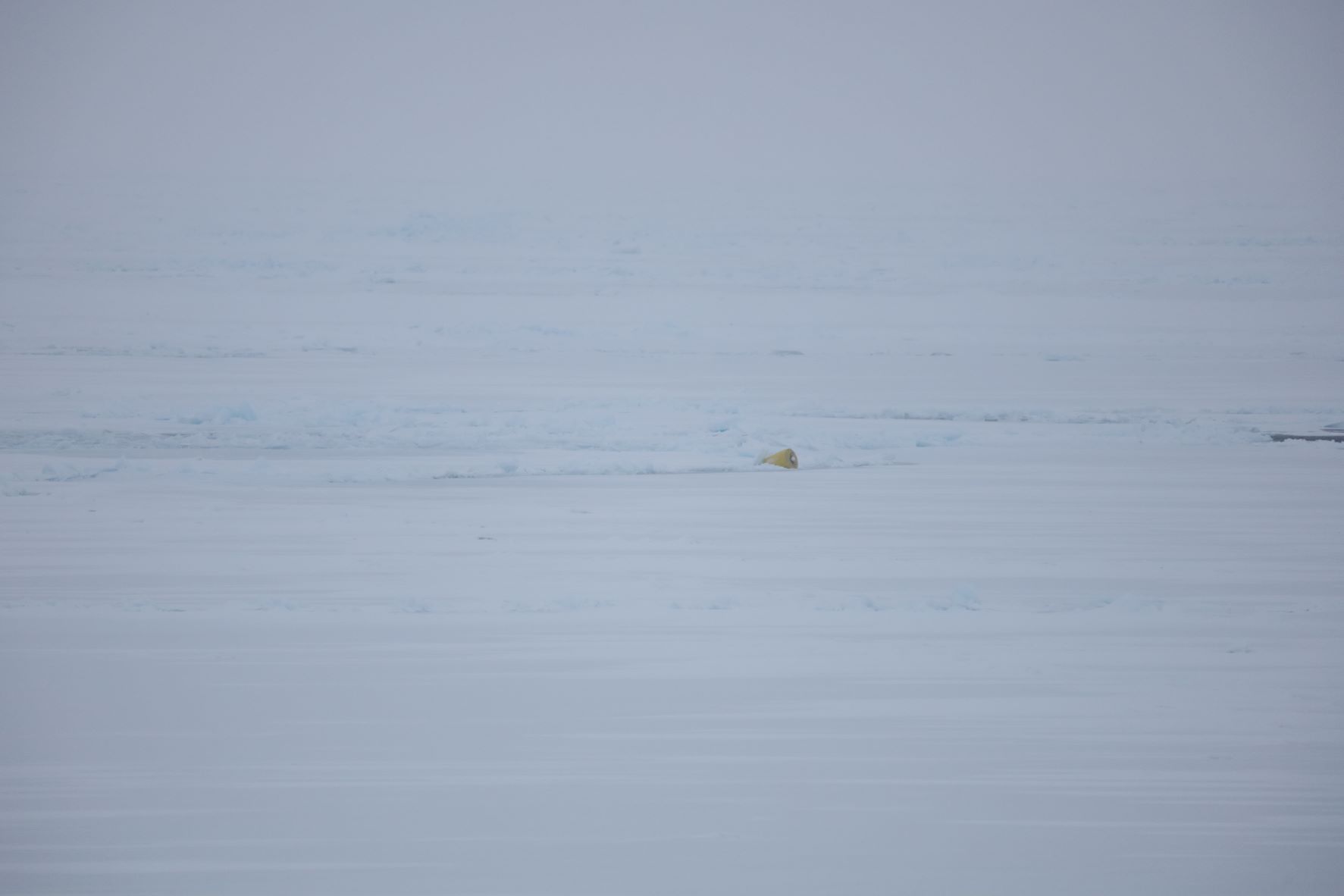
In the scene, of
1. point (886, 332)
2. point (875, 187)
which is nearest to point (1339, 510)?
point (886, 332)

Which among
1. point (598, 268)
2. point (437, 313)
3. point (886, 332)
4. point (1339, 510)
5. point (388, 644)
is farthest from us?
point (598, 268)

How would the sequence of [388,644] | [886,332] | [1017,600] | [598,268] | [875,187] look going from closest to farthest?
[388,644], [1017,600], [886,332], [598,268], [875,187]

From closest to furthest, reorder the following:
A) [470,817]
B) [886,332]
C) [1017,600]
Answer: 1. [470,817]
2. [1017,600]
3. [886,332]

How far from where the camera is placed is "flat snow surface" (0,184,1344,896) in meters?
3.74

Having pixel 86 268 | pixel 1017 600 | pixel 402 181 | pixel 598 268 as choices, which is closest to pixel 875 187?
pixel 402 181

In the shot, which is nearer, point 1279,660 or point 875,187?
point 1279,660

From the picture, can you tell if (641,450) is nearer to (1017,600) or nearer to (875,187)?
(1017,600)

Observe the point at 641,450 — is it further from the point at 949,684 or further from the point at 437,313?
the point at 437,313

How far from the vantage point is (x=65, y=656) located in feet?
16.9

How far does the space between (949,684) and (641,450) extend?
18.9 ft

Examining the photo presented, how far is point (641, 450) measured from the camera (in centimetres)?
1052

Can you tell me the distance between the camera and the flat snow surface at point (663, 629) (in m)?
3.74

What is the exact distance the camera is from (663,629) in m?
5.63

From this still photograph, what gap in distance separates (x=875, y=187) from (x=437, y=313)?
34.6 m
